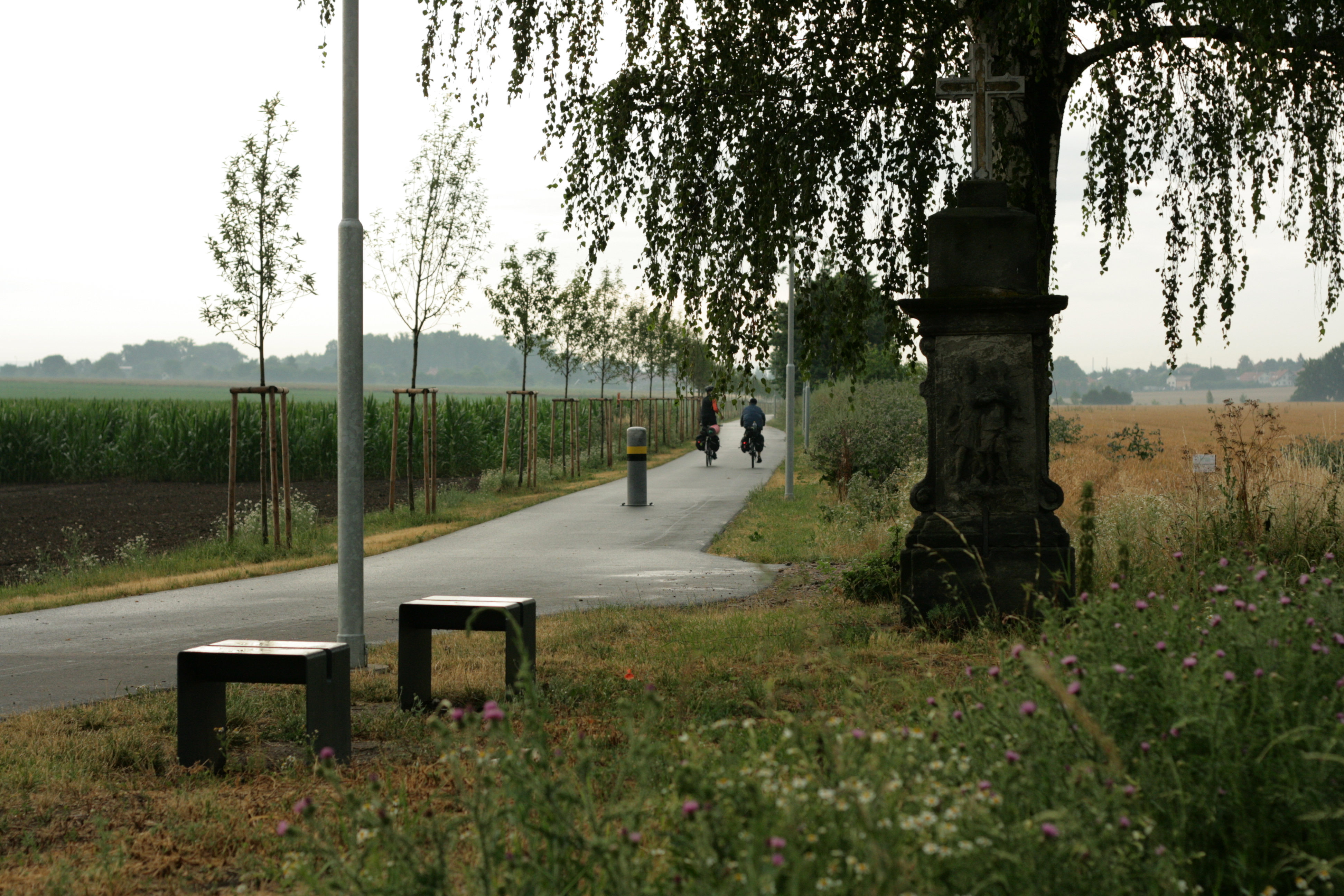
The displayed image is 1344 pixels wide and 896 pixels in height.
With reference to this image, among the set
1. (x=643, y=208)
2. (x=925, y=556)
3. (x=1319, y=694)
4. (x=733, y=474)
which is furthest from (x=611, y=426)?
(x=1319, y=694)

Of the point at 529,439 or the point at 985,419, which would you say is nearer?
the point at 985,419

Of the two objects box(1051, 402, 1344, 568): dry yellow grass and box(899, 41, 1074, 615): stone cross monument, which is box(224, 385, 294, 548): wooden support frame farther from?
box(1051, 402, 1344, 568): dry yellow grass

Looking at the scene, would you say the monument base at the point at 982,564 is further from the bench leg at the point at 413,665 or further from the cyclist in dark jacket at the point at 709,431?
the cyclist in dark jacket at the point at 709,431

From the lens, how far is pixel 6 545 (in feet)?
52.5

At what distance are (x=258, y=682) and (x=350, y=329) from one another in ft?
8.71

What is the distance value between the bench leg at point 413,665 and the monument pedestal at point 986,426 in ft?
10.8

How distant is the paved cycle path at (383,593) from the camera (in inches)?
297

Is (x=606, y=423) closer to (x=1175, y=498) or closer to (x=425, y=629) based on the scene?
(x=1175, y=498)

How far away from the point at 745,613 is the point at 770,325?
2.58m

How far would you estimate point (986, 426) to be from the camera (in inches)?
296

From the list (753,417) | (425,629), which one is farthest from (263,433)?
(753,417)

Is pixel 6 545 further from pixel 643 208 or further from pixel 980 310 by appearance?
pixel 980 310

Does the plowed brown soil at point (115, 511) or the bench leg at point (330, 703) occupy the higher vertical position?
the bench leg at point (330, 703)

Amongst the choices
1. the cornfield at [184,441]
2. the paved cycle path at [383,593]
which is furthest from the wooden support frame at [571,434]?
the paved cycle path at [383,593]
